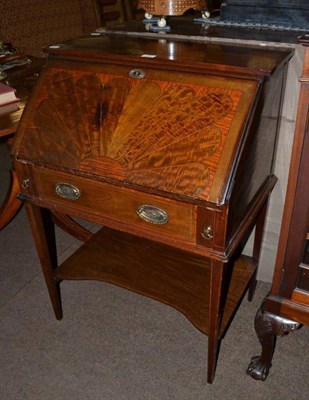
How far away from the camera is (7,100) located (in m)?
1.73

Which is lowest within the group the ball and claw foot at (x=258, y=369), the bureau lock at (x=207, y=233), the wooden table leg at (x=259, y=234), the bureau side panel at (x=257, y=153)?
the ball and claw foot at (x=258, y=369)

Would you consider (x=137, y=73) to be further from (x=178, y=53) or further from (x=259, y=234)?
(x=259, y=234)

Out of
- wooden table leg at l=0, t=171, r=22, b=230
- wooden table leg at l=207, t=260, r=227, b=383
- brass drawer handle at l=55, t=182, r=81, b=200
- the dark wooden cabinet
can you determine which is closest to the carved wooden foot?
the dark wooden cabinet

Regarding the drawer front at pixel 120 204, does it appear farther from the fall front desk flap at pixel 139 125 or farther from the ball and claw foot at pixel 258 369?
the ball and claw foot at pixel 258 369

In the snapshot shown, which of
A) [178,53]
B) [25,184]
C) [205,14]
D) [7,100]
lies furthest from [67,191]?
[205,14]

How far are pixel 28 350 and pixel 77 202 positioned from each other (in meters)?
0.78

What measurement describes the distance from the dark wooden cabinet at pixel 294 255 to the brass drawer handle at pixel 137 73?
0.46 meters

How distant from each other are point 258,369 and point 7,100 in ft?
4.84

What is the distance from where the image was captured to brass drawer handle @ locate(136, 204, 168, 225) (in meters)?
1.14

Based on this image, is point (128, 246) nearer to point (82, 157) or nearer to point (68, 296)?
point (68, 296)

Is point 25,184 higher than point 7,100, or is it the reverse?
point 7,100

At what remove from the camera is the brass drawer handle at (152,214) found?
1.14 m

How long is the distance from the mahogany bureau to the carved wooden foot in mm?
146

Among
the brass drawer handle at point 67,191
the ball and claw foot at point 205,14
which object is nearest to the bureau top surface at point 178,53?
the ball and claw foot at point 205,14
